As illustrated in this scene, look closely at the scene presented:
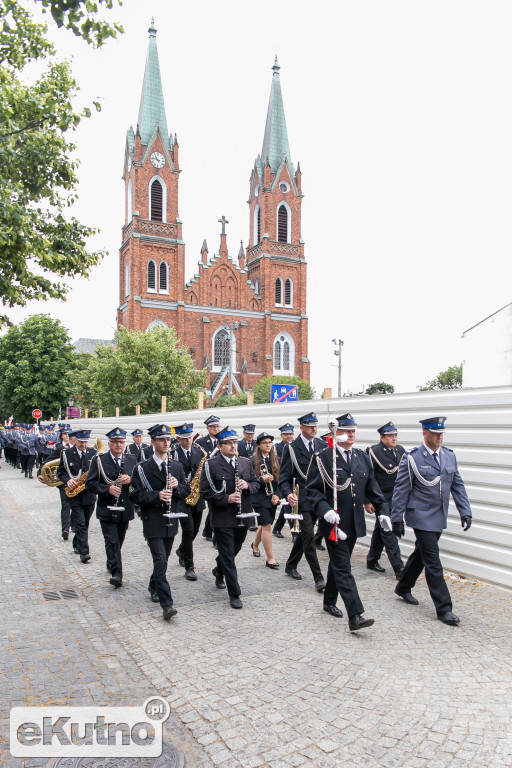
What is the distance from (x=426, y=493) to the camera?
6270 millimetres

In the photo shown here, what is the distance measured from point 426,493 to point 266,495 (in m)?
2.88

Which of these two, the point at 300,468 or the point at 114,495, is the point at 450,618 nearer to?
the point at 300,468

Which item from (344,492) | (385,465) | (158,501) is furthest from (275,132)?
(344,492)

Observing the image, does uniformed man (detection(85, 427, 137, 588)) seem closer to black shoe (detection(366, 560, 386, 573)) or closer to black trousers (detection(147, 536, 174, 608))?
black trousers (detection(147, 536, 174, 608))

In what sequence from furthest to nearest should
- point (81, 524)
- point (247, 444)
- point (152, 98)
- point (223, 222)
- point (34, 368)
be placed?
point (223, 222), point (152, 98), point (34, 368), point (247, 444), point (81, 524)

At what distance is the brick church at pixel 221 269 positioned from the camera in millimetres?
60375

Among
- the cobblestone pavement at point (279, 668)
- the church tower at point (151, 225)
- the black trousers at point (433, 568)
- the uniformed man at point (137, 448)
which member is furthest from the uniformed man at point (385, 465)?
the church tower at point (151, 225)

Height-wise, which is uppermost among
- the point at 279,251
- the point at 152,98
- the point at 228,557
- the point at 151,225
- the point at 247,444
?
the point at 152,98

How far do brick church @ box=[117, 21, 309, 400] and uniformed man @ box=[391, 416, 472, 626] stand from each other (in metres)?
51.6

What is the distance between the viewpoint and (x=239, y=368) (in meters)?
63.2

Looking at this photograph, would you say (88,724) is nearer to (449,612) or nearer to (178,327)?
(449,612)

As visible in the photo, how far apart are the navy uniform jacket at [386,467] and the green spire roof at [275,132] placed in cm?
6671

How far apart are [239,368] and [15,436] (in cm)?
3517

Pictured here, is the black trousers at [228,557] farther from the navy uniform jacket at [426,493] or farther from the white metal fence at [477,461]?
the white metal fence at [477,461]
